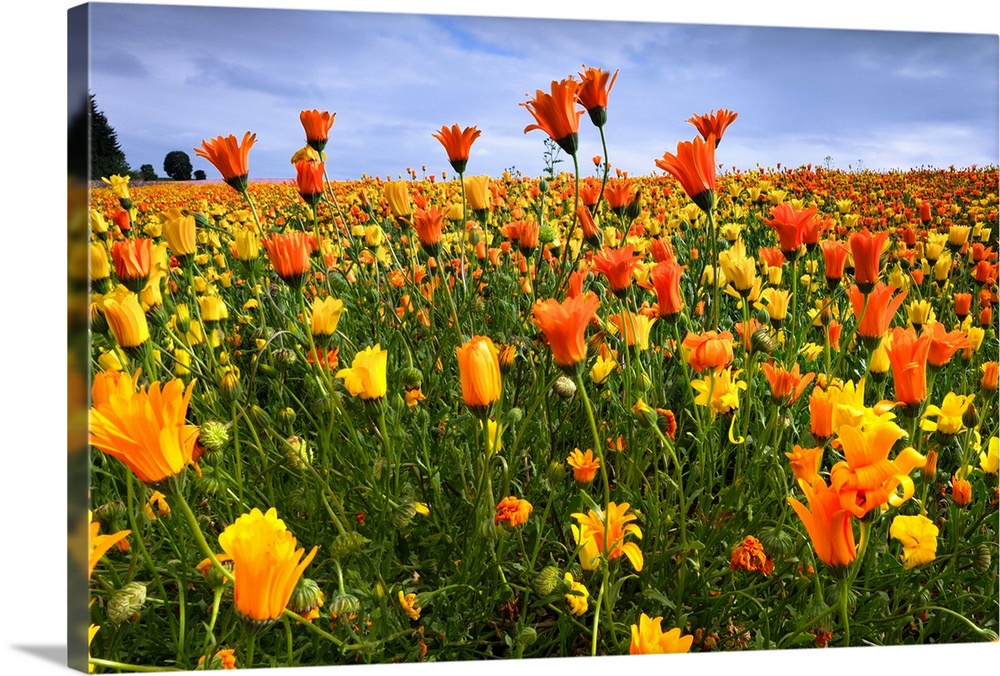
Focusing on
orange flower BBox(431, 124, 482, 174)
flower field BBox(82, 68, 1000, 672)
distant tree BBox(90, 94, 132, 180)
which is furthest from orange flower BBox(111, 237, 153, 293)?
orange flower BBox(431, 124, 482, 174)

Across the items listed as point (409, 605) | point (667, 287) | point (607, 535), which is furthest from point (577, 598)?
point (667, 287)

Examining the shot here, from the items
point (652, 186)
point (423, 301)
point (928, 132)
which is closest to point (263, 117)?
point (423, 301)

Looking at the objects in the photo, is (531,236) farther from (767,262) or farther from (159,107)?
(159,107)

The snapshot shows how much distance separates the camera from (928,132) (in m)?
2.06

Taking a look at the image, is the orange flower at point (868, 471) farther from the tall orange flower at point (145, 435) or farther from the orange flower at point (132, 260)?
the orange flower at point (132, 260)

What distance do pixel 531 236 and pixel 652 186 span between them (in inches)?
11.0

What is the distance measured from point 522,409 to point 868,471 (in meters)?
0.70

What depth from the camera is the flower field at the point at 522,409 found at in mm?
1580

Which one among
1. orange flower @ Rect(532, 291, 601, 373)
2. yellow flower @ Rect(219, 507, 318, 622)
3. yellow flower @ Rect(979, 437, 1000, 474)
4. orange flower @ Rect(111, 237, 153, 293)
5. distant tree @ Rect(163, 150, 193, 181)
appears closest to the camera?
yellow flower @ Rect(219, 507, 318, 622)

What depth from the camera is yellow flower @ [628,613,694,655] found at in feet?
5.66

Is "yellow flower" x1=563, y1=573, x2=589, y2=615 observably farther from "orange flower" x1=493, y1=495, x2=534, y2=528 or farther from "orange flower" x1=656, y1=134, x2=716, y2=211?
"orange flower" x1=656, y1=134, x2=716, y2=211

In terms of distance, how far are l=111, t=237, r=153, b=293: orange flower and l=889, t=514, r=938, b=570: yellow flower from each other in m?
1.32

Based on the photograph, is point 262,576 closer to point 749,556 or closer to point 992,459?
point 749,556

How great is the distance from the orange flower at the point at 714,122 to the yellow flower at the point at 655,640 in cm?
84
